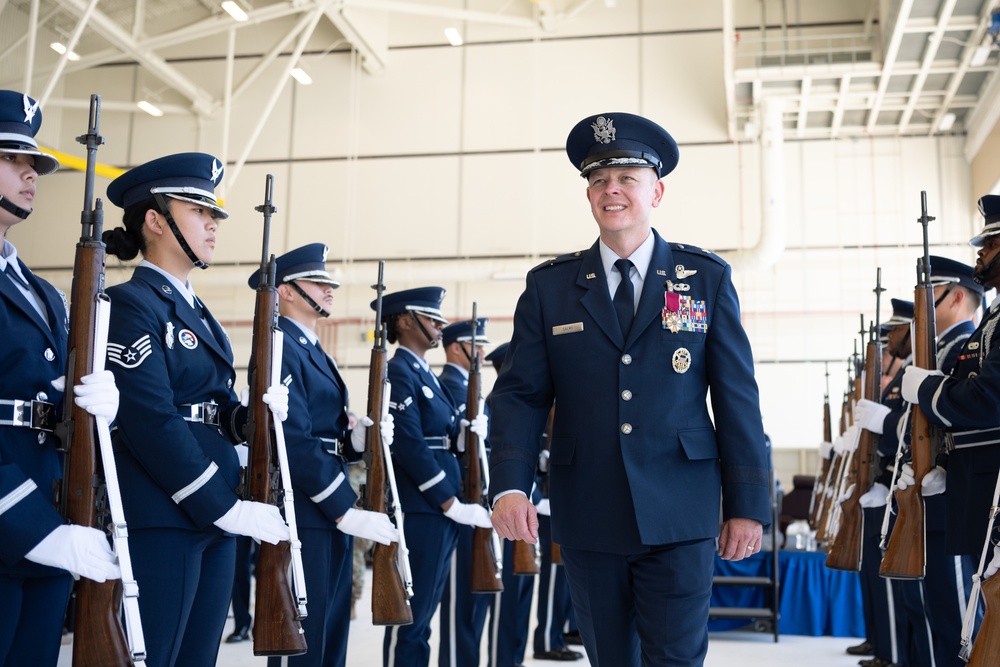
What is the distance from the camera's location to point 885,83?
9828mm


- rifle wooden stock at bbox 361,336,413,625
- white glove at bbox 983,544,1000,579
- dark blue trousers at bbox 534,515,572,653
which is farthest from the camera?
dark blue trousers at bbox 534,515,572,653

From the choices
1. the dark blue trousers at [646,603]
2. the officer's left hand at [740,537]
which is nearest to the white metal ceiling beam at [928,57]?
the officer's left hand at [740,537]

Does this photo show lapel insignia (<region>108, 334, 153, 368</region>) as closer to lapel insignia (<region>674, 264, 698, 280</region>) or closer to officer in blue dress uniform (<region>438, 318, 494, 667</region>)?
lapel insignia (<region>674, 264, 698, 280</region>)

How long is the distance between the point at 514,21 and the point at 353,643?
8.01m

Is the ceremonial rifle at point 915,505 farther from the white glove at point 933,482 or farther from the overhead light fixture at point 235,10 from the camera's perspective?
the overhead light fixture at point 235,10

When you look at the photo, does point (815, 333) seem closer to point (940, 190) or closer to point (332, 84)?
point (940, 190)

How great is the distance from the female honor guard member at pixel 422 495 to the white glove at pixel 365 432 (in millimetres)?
364

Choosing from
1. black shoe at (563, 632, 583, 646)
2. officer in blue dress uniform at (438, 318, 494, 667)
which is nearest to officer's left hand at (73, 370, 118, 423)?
officer in blue dress uniform at (438, 318, 494, 667)

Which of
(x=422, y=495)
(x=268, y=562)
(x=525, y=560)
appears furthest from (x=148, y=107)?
(x=268, y=562)

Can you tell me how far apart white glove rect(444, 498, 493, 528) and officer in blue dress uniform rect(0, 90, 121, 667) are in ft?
7.10

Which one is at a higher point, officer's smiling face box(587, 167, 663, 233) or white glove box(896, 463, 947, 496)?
officer's smiling face box(587, 167, 663, 233)

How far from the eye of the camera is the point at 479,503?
445cm

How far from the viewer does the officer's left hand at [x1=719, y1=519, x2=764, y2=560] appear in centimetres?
216

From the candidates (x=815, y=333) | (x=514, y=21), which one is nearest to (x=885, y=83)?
(x=815, y=333)
